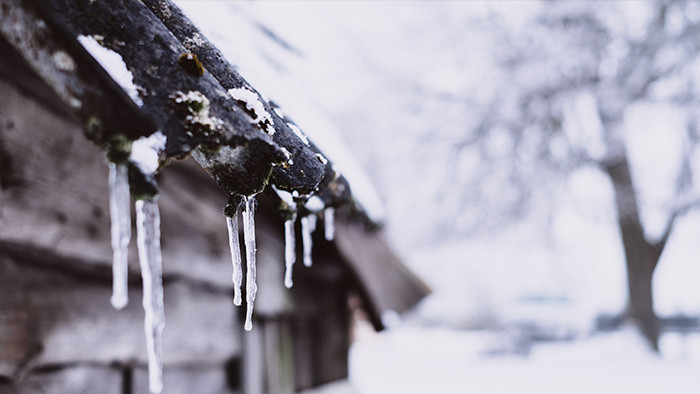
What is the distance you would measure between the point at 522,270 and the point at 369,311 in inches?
933

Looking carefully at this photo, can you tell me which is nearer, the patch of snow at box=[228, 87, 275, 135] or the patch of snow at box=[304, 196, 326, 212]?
the patch of snow at box=[228, 87, 275, 135]

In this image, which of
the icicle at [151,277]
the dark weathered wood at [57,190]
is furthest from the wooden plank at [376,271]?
the icicle at [151,277]

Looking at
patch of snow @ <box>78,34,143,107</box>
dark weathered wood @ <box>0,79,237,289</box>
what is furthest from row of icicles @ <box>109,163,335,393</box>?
dark weathered wood @ <box>0,79,237,289</box>

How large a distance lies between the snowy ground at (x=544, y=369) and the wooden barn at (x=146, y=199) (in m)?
3.27

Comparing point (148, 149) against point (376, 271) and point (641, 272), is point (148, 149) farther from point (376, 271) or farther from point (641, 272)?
point (641, 272)

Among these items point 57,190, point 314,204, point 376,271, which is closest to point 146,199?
point 314,204

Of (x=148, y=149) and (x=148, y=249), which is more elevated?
(x=148, y=149)

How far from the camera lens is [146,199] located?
Answer: 0.95m

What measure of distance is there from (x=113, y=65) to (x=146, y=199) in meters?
0.24

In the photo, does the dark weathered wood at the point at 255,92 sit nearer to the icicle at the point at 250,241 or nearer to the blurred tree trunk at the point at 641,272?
the icicle at the point at 250,241

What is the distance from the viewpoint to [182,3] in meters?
1.30

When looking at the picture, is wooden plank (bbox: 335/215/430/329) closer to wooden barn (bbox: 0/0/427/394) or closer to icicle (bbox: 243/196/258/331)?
wooden barn (bbox: 0/0/427/394)

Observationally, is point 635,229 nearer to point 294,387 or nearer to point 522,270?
point 294,387

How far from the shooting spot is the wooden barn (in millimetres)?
896
